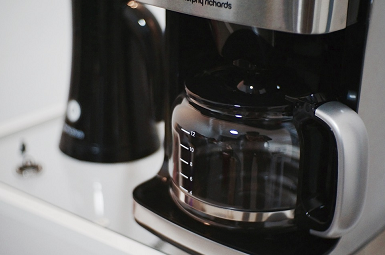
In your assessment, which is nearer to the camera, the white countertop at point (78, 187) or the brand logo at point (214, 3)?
the brand logo at point (214, 3)

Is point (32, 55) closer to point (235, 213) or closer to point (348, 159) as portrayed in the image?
point (235, 213)

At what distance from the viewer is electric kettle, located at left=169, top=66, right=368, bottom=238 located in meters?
0.56

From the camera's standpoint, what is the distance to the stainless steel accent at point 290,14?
460 millimetres

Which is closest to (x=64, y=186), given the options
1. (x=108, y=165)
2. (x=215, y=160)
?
(x=108, y=165)

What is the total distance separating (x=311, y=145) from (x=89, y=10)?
0.42 m

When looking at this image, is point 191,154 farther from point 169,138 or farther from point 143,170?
point 143,170

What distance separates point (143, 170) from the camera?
2.77 feet

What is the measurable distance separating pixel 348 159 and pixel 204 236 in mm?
198

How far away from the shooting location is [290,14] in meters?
0.47

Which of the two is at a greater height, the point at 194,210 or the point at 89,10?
the point at 89,10

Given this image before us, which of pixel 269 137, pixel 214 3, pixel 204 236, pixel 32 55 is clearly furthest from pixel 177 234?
pixel 32 55

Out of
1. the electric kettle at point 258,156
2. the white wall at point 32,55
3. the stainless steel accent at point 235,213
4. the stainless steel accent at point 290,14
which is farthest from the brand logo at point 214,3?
the white wall at point 32,55

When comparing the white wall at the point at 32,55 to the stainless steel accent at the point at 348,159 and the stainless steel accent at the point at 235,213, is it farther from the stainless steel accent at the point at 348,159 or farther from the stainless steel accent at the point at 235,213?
the stainless steel accent at the point at 348,159

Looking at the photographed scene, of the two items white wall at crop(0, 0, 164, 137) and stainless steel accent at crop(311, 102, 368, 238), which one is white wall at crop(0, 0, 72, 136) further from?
stainless steel accent at crop(311, 102, 368, 238)
